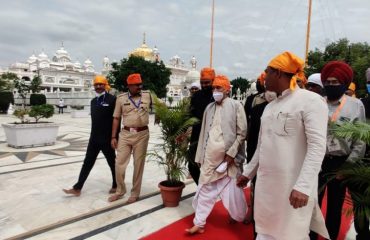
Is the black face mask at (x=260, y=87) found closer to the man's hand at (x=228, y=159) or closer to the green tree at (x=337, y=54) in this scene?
the man's hand at (x=228, y=159)

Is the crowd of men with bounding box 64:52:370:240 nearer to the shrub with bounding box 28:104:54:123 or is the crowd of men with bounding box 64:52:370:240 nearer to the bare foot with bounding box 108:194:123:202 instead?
the bare foot with bounding box 108:194:123:202

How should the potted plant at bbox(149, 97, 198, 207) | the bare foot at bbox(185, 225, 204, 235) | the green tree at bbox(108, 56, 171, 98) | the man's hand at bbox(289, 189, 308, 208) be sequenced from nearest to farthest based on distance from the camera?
the man's hand at bbox(289, 189, 308, 208)
the bare foot at bbox(185, 225, 204, 235)
the potted plant at bbox(149, 97, 198, 207)
the green tree at bbox(108, 56, 171, 98)

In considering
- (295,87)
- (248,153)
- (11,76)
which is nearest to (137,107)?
(248,153)

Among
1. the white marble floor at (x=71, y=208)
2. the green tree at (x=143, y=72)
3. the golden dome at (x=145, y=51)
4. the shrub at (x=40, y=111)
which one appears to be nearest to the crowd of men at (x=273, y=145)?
the white marble floor at (x=71, y=208)

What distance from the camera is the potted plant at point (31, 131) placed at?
26.2 feet

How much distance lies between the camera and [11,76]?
40281 millimetres

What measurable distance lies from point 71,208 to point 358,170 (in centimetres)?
320

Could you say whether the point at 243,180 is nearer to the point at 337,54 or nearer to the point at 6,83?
the point at 337,54

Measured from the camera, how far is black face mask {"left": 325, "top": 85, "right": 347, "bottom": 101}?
2490mm

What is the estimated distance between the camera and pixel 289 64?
2.04 metres

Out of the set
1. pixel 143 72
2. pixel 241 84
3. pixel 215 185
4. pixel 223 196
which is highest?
pixel 143 72

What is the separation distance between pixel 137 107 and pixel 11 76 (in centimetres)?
4278

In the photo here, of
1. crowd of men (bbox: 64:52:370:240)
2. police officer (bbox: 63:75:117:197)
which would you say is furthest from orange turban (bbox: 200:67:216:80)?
police officer (bbox: 63:75:117:197)

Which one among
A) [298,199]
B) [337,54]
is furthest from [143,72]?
[298,199]
